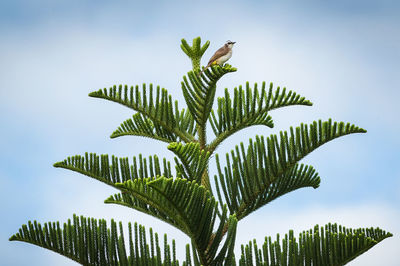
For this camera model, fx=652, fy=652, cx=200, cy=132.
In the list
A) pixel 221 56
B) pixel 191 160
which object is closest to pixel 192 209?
pixel 191 160

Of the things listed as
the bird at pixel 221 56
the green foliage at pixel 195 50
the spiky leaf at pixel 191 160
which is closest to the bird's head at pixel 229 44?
the bird at pixel 221 56

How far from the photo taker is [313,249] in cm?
589

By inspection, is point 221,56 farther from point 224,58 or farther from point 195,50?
point 195,50

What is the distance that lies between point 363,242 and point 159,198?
6.31ft

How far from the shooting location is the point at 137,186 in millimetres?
5406

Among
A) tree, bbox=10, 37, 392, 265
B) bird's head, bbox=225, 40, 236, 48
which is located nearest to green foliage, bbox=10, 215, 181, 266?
tree, bbox=10, 37, 392, 265

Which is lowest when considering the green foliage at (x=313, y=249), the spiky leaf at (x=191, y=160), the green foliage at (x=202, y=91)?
the green foliage at (x=313, y=249)

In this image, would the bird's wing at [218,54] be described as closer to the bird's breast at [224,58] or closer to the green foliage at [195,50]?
the bird's breast at [224,58]

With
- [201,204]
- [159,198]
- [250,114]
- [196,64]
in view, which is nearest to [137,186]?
[159,198]

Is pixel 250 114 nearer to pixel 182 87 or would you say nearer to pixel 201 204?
pixel 182 87

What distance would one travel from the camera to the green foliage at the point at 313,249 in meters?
5.82

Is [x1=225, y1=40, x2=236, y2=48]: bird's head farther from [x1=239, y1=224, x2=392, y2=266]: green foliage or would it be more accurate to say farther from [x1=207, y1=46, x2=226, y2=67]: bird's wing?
[x1=239, y1=224, x2=392, y2=266]: green foliage

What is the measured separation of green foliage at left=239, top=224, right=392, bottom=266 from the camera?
5.82 metres

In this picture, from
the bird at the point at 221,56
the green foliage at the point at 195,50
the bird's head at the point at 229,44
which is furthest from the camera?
the green foliage at the point at 195,50
